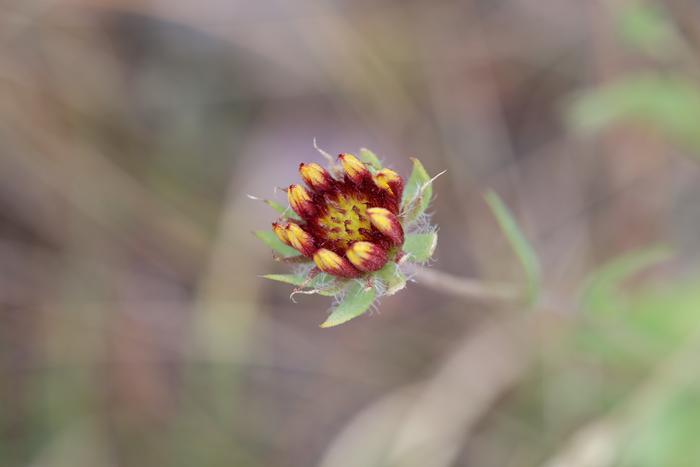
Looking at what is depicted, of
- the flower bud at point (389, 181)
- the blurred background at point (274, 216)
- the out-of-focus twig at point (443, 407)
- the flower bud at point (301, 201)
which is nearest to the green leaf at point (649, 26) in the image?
the blurred background at point (274, 216)

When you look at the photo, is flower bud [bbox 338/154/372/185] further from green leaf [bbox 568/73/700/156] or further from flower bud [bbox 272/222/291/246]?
green leaf [bbox 568/73/700/156]

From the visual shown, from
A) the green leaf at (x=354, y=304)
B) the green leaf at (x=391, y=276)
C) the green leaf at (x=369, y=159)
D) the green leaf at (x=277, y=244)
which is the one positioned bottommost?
the green leaf at (x=354, y=304)

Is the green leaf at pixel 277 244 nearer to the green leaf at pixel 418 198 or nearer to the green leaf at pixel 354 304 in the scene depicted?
the green leaf at pixel 354 304

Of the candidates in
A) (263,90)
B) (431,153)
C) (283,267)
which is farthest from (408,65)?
Answer: (283,267)

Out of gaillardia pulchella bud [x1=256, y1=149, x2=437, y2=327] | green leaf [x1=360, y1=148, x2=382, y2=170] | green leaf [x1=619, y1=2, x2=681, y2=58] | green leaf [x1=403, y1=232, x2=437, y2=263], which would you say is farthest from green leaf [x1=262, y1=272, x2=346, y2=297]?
green leaf [x1=619, y1=2, x2=681, y2=58]

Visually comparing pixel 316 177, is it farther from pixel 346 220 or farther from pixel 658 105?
pixel 658 105

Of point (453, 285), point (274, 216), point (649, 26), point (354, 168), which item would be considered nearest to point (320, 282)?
point (354, 168)

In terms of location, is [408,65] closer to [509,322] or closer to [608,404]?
[509,322]
